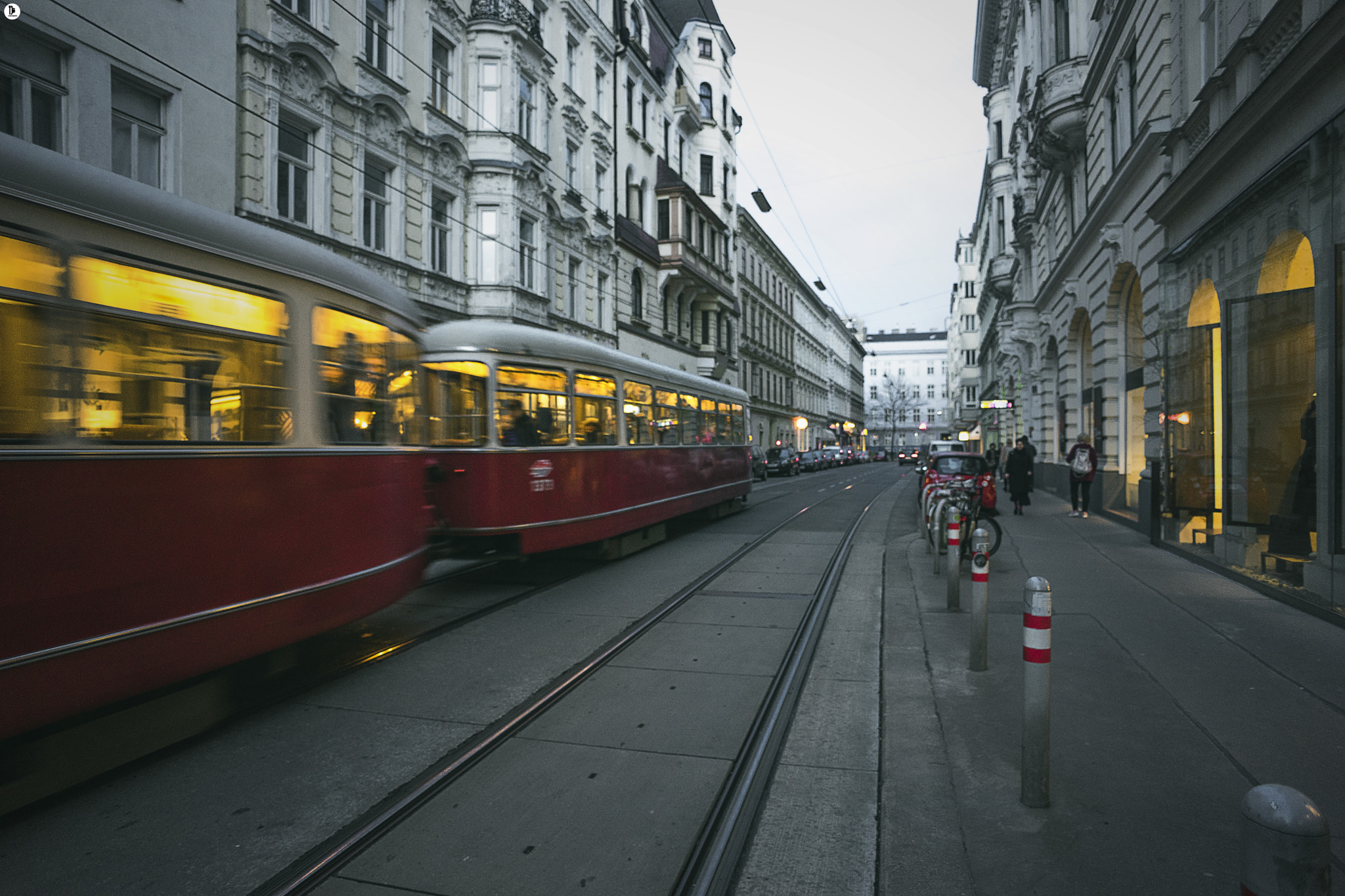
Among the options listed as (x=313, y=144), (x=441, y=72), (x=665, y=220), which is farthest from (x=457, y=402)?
(x=665, y=220)

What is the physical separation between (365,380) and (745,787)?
380cm

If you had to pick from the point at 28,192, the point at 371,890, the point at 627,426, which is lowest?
the point at 371,890

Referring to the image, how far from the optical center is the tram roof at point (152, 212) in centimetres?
349

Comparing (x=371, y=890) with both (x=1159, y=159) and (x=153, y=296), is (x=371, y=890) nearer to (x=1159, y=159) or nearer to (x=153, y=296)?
(x=153, y=296)

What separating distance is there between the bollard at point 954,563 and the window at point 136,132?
Result: 12242mm

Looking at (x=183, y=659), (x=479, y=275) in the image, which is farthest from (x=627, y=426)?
(x=479, y=275)

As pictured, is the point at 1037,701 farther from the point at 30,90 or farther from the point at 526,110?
the point at 526,110

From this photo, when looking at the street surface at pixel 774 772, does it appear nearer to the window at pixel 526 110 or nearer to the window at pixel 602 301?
the window at pixel 526 110

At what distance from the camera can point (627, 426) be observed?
11086 mm

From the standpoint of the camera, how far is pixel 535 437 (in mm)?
8969

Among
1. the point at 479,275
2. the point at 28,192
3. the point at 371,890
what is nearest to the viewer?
the point at 371,890

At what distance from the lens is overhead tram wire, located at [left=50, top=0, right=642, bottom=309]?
34.8 ft

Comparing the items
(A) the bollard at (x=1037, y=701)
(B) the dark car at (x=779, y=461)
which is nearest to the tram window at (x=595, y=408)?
(A) the bollard at (x=1037, y=701)

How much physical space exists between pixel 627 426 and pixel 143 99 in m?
9.07
